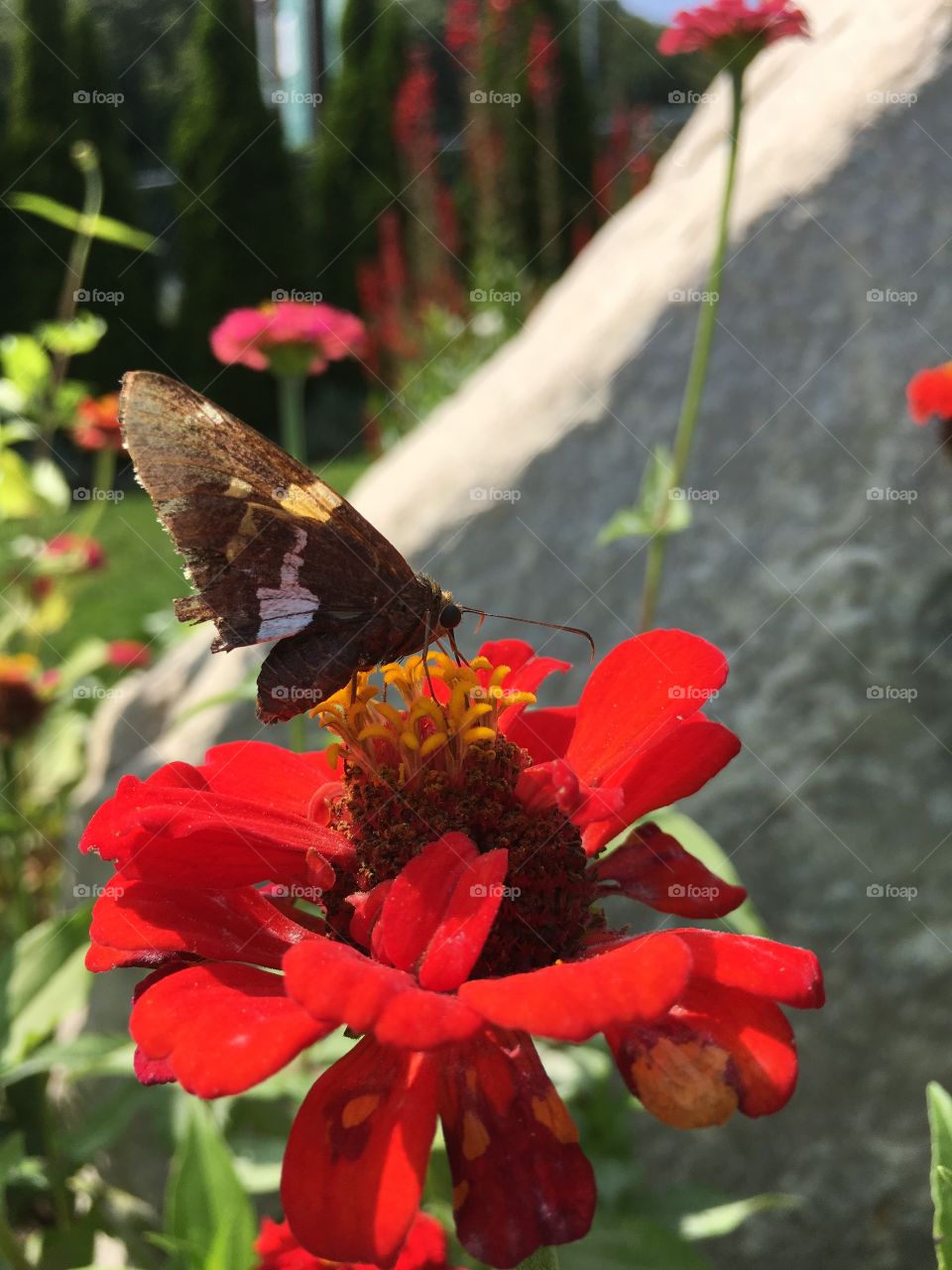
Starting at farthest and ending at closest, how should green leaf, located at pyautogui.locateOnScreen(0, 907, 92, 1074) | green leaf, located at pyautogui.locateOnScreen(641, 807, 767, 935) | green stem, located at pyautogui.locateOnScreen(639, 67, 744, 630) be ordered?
green stem, located at pyautogui.locateOnScreen(639, 67, 744, 630), green leaf, located at pyautogui.locateOnScreen(0, 907, 92, 1074), green leaf, located at pyautogui.locateOnScreen(641, 807, 767, 935)

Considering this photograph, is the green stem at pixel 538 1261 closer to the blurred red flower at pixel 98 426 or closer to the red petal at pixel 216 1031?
the red petal at pixel 216 1031

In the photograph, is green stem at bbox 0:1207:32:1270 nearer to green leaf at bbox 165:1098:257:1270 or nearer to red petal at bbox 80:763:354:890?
green leaf at bbox 165:1098:257:1270

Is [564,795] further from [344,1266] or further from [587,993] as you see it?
[344,1266]

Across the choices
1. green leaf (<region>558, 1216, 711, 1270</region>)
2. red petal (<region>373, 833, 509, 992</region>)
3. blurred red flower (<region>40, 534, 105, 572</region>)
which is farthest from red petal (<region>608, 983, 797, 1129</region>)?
blurred red flower (<region>40, 534, 105, 572</region>)

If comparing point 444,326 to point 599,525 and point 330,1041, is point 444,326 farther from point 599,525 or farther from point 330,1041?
point 330,1041

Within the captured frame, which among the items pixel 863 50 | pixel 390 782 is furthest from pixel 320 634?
pixel 863 50

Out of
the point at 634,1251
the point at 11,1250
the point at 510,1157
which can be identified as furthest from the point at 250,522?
the point at 634,1251

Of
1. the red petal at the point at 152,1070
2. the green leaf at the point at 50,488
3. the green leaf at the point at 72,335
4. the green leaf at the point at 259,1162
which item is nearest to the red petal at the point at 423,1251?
the red petal at the point at 152,1070
